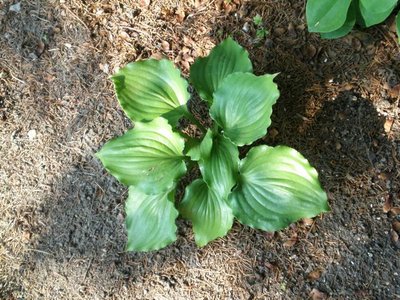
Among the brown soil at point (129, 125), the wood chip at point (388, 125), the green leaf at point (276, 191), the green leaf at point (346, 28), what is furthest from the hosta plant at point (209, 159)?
the wood chip at point (388, 125)

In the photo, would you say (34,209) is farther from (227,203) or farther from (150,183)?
(227,203)

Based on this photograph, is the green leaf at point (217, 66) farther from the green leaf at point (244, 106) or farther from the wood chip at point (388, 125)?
the wood chip at point (388, 125)

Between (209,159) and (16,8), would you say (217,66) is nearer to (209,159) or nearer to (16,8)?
(209,159)

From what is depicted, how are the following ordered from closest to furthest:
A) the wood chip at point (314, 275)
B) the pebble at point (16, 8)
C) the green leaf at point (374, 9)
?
1. the green leaf at point (374, 9)
2. the wood chip at point (314, 275)
3. the pebble at point (16, 8)

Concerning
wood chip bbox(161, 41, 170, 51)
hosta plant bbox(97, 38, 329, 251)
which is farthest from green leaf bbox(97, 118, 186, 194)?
wood chip bbox(161, 41, 170, 51)

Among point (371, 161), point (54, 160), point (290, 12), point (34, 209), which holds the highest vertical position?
point (290, 12)

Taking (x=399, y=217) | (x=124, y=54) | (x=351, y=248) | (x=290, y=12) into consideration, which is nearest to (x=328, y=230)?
(x=351, y=248)
